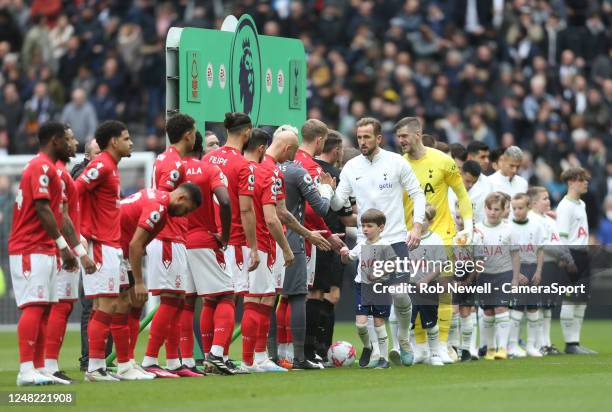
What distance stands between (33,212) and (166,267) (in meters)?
1.53

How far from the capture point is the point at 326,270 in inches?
603

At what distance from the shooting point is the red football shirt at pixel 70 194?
1246 centimetres

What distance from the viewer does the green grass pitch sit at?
416 inches

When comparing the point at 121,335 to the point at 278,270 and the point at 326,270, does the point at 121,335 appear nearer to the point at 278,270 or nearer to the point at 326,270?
the point at 278,270

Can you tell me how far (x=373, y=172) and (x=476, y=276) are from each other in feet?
8.71

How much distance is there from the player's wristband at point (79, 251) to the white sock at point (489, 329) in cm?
610

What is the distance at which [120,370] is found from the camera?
42.9 ft

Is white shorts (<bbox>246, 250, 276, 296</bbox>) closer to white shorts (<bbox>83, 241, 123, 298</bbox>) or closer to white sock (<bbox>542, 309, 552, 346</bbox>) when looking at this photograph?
white shorts (<bbox>83, 241, 123, 298</bbox>)

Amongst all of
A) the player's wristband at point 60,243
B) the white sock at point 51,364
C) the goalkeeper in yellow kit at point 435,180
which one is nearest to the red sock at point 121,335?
the white sock at point 51,364

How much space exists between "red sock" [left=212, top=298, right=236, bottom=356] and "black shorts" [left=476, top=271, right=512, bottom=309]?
4122 mm

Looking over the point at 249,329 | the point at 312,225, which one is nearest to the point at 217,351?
the point at 249,329

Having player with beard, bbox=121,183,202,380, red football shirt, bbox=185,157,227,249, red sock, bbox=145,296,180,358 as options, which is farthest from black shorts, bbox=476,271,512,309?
player with beard, bbox=121,183,202,380

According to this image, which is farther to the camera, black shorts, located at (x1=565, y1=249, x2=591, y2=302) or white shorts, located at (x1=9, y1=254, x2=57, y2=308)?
black shorts, located at (x1=565, y1=249, x2=591, y2=302)

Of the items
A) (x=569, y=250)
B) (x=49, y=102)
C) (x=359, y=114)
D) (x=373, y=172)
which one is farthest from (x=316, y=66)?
(x=373, y=172)
